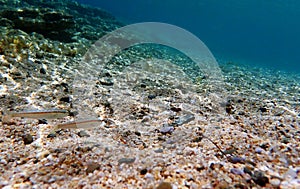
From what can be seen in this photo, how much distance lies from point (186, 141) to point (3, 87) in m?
4.59

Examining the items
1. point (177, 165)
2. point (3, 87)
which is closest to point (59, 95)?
point (3, 87)

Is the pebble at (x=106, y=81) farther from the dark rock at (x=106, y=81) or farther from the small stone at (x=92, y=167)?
the small stone at (x=92, y=167)

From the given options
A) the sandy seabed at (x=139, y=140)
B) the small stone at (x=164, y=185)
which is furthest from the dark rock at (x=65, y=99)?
the small stone at (x=164, y=185)

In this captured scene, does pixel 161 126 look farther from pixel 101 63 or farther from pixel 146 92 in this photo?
pixel 101 63

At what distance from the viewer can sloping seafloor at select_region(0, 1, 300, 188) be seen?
254 centimetres

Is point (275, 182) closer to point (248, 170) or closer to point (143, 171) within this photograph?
point (248, 170)

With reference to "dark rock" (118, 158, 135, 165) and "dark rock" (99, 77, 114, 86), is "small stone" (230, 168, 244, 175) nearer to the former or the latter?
"dark rock" (118, 158, 135, 165)

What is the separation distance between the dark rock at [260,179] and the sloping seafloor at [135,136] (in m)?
0.01

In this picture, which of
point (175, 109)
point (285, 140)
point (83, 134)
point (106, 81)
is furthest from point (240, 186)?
point (106, 81)

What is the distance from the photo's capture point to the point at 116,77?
297 inches

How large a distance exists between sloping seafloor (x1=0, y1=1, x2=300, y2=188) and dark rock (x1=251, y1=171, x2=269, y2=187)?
11 mm

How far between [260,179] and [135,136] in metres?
2.17

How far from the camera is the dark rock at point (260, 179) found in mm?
2352

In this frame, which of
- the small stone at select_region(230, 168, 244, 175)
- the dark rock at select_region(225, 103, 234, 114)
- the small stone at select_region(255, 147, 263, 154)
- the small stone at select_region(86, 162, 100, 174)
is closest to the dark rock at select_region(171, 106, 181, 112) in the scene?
the dark rock at select_region(225, 103, 234, 114)
